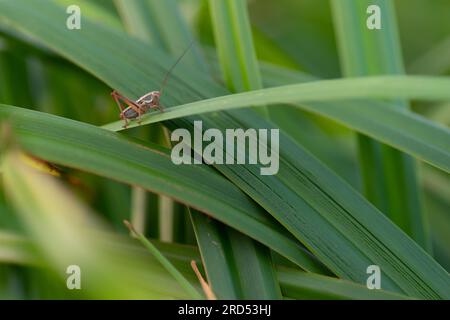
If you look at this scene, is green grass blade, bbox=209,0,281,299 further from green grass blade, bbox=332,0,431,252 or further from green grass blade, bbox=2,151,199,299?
green grass blade, bbox=2,151,199,299

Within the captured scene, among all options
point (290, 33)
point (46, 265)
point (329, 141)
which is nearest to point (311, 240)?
point (46, 265)

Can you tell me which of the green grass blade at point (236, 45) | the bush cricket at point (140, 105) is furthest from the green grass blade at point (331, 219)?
the green grass blade at point (236, 45)

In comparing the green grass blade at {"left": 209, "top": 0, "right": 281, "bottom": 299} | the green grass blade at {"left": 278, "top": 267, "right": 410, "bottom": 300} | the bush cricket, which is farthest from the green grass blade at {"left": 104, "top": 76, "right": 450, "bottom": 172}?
the green grass blade at {"left": 278, "top": 267, "right": 410, "bottom": 300}

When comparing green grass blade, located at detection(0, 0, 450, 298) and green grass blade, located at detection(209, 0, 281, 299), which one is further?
green grass blade, located at detection(209, 0, 281, 299)

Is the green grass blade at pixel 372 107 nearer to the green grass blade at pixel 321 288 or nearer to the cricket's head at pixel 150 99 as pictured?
the cricket's head at pixel 150 99

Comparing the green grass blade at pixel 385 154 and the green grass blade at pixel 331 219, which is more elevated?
the green grass blade at pixel 385 154

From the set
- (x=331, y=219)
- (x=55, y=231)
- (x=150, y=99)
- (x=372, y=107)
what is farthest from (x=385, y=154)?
(x=55, y=231)

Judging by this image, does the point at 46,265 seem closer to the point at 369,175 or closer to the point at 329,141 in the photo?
the point at 369,175
